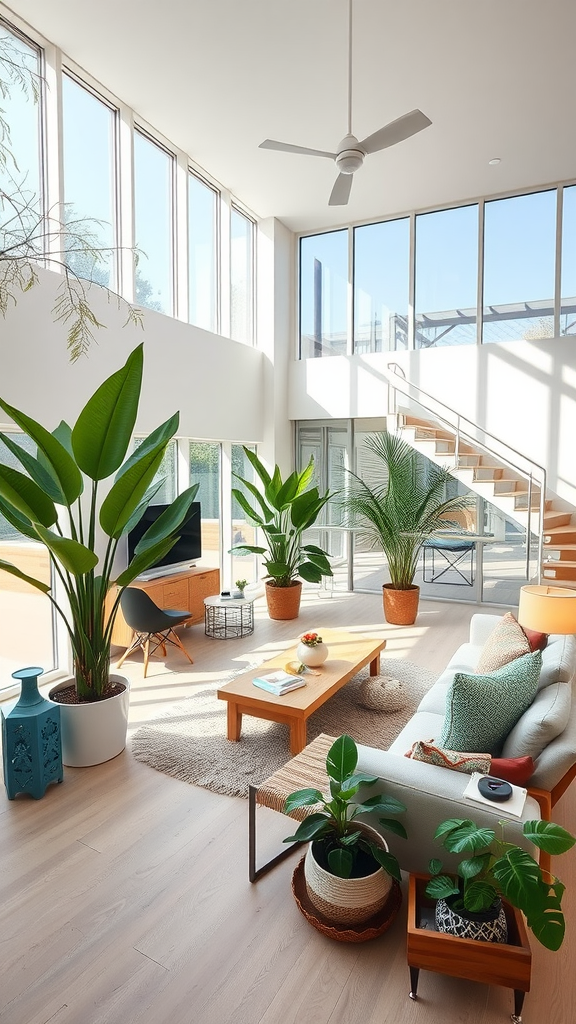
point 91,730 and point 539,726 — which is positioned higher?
point 539,726

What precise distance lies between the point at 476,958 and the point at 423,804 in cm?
47

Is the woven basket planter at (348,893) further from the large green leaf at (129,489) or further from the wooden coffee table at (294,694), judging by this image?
the large green leaf at (129,489)

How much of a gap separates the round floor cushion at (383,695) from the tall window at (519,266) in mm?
5004

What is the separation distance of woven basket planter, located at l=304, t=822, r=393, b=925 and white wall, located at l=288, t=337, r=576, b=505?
590 centimetres

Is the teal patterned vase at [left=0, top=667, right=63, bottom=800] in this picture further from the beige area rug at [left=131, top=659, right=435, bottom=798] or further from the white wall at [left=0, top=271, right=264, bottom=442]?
the white wall at [left=0, top=271, right=264, bottom=442]

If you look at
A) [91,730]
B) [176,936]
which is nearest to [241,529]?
[91,730]

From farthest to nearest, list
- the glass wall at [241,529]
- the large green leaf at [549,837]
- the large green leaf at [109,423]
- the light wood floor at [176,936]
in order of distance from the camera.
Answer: the glass wall at [241,529] < the large green leaf at [109,423] < the light wood floor at [176,936] < the large green leaf at [549,837]

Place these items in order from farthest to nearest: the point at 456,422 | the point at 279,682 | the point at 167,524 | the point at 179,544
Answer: the point at 456,422 → the point at 179,544 → the point at 279,682 → the point at 167,524

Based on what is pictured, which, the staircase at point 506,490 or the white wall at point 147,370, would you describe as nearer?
the white wall at point 147,370

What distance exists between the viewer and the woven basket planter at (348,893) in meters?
2.17

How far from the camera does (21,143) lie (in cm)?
452

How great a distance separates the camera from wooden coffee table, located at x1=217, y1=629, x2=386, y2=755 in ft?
11.3

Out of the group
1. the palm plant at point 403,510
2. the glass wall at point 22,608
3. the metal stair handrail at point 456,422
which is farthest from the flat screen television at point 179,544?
the metal stair handrail at point 456,422

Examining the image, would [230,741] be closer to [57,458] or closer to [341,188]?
[57,458]
